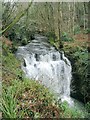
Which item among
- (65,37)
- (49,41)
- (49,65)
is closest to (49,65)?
(49,65)

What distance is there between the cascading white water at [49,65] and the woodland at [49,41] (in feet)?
0.93

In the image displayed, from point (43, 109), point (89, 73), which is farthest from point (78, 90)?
point (43, 109)

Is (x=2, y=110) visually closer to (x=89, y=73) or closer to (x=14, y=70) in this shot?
(x=14, y=70)

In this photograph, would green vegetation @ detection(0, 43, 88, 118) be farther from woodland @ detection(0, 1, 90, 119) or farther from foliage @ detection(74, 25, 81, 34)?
foliage @ detection(74, 25, 81, 34)

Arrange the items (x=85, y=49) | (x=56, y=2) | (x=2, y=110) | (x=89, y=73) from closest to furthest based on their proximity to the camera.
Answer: (x=2, y=110)
(x=89, y=73)
(x=85, y=49)
(x=56, y=2)

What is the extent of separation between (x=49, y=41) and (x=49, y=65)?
296 cm

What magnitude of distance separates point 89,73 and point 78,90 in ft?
3.83

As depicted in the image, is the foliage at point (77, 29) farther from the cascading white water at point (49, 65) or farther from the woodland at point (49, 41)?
the cascading white water at point (49, 65)

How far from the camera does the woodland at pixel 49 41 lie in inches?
204

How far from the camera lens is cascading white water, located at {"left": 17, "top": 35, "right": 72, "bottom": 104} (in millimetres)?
9062

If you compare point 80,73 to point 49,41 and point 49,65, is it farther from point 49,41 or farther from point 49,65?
point 49,41

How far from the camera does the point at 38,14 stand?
42.1 ft

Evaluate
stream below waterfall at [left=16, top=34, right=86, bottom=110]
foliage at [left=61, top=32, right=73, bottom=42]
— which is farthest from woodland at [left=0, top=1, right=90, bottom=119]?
stream below waterfall at [left=16, top=34, right=86, bottom=110]

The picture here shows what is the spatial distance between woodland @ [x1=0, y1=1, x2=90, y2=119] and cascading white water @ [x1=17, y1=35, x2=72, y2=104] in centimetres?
28
